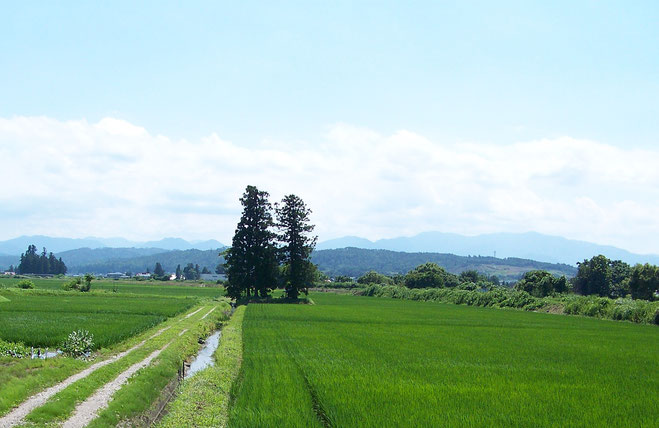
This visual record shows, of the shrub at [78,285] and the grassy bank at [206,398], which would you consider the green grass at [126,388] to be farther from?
the shrub at [78,285]

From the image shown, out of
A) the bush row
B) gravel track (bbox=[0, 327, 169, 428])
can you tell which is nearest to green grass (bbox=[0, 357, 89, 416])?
gravel track (bbox=[0, 327, 169, 428])

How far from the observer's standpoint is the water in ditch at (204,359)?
20712 mm

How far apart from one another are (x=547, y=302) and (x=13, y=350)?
60586 mm

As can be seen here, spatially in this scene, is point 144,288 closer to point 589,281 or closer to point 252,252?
point 252,252

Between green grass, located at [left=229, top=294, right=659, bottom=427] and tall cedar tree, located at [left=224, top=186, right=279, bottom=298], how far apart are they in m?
39.4

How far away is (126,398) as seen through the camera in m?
13.5

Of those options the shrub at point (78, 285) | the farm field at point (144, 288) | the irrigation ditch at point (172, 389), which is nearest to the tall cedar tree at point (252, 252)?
the farm field at point (144, 288)

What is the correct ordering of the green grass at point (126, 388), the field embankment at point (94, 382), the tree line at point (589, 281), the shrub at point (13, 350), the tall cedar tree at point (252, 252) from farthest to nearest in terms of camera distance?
the tree line at point (589, 281)
the tall cedar tree at point (252, 252)
the shrub at point (13, 350)
the field embankment at point (94, 382)
the green grass at point (126, 388)

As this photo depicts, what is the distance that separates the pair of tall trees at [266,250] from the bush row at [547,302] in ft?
89.2

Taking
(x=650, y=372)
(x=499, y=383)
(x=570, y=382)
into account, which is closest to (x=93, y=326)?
(x=499, y=383)

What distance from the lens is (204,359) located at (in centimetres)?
2364

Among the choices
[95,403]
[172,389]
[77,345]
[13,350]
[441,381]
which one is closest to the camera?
[95,403]

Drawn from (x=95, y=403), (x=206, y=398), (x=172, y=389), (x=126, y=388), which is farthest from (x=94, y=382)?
(x=206, y=398)

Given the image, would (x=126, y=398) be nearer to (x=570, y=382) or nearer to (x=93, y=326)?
(x=570, y=382)
